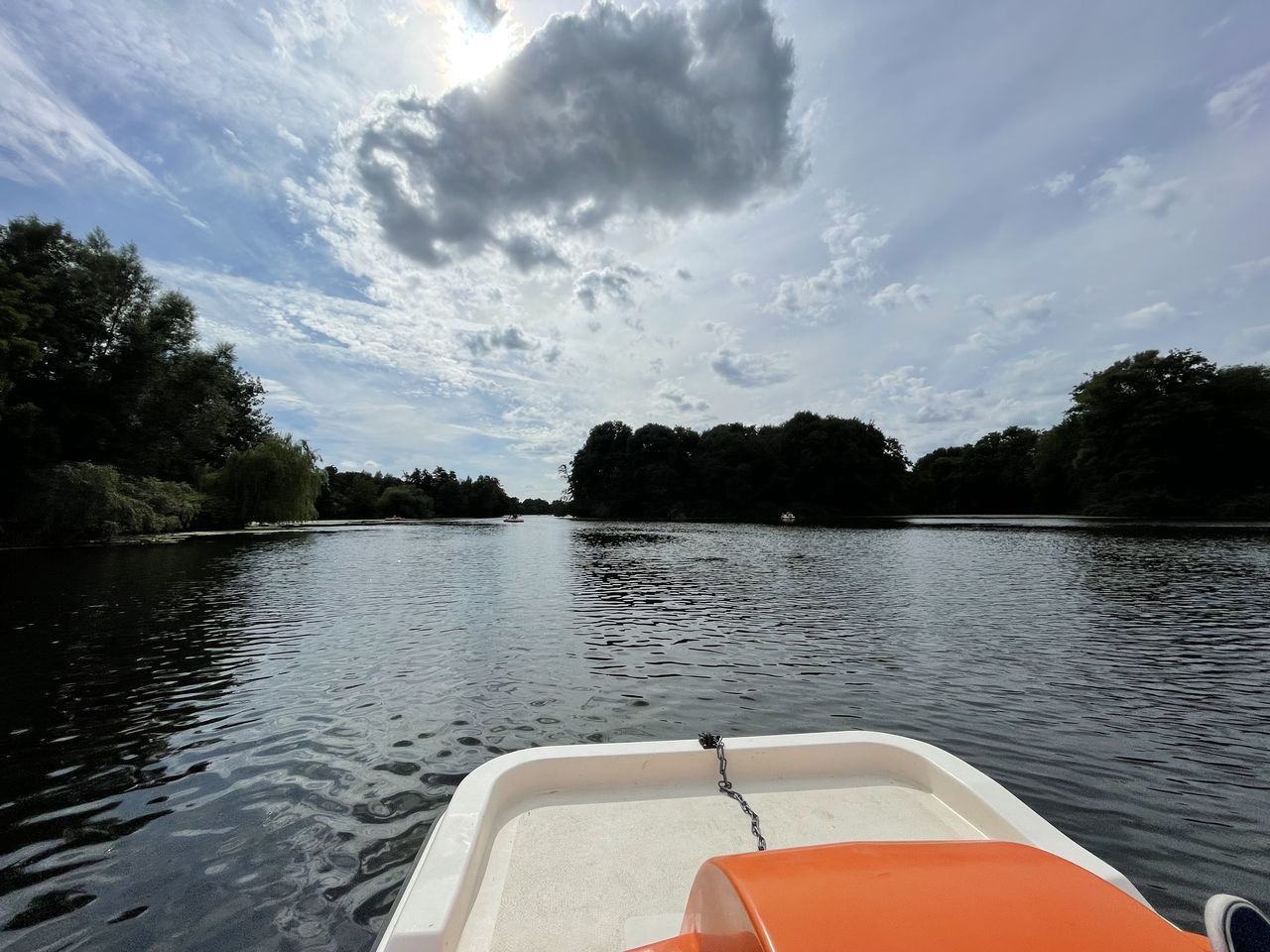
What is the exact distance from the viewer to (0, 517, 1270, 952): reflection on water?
417 centimetres

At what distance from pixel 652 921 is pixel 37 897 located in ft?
14.8

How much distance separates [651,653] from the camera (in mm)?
10602

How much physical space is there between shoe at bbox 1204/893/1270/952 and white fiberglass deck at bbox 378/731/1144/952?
4.69ft

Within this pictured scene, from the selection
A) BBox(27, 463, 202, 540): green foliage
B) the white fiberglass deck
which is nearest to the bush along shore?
BBox(27, 463, 202, 540): green foliage

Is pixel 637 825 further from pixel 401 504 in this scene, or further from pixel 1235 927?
pixel 401 504

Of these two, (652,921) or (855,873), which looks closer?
(855,873)

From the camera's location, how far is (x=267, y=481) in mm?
47531

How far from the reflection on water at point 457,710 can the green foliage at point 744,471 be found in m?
76.0

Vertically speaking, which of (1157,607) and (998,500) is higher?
(998,500)

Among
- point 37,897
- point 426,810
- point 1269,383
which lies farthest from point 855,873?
point 1269,383

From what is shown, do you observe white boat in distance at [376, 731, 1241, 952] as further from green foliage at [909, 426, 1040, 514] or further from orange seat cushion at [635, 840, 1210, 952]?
green foliage at [909, 426, 1040, 514]

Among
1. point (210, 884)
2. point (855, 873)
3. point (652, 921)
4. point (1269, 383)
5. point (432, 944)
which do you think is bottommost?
point (210, 884)

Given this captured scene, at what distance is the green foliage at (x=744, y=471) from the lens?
309 feet

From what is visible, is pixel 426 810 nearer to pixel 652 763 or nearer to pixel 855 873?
pixel 652 763
